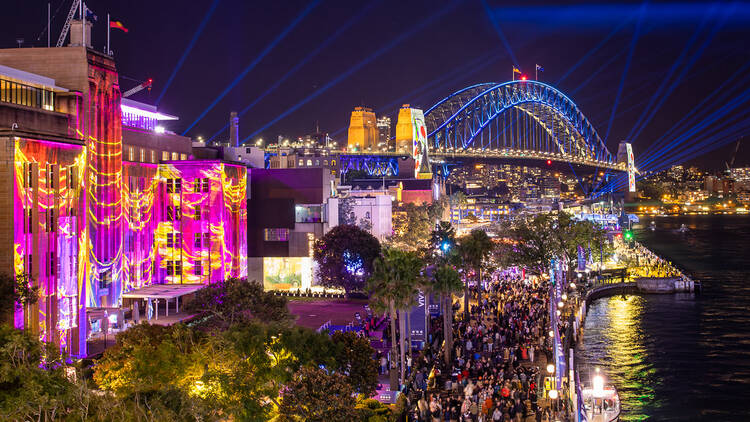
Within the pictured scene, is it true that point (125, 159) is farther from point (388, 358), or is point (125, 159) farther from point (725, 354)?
point (725, 354)

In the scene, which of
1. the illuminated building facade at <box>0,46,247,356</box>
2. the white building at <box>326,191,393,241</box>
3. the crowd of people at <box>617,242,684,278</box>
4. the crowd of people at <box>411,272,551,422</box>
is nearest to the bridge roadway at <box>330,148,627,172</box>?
the crowd of people at <box>617,242,684,278</box>

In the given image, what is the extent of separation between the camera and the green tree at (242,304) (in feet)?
106

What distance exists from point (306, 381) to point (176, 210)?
101ft

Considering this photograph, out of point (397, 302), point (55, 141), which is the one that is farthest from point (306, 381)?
point (55, 141)

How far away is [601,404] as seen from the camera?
87.0ft

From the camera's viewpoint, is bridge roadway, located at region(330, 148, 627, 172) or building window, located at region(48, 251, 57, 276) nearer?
building window, located at region(48, 251, 57, 276)

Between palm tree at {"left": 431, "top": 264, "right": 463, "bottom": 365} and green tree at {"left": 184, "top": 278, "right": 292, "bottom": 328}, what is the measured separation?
738cm

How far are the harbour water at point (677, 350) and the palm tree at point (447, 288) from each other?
864 cm

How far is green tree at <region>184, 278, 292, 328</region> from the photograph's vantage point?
106 ft

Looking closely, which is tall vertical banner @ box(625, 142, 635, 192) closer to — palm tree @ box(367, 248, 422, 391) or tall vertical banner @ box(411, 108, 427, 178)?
tall vertical banner @ box(411, 108, 427, 178)

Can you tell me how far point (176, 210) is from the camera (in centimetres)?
4638

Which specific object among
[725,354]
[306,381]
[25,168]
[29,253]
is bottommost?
[725,354]

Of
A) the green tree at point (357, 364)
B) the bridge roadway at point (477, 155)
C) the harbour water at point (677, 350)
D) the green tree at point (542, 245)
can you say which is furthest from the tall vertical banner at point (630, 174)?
the green tree at point (357, 364)

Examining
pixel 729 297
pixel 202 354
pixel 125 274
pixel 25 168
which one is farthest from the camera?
pixel 729 297
